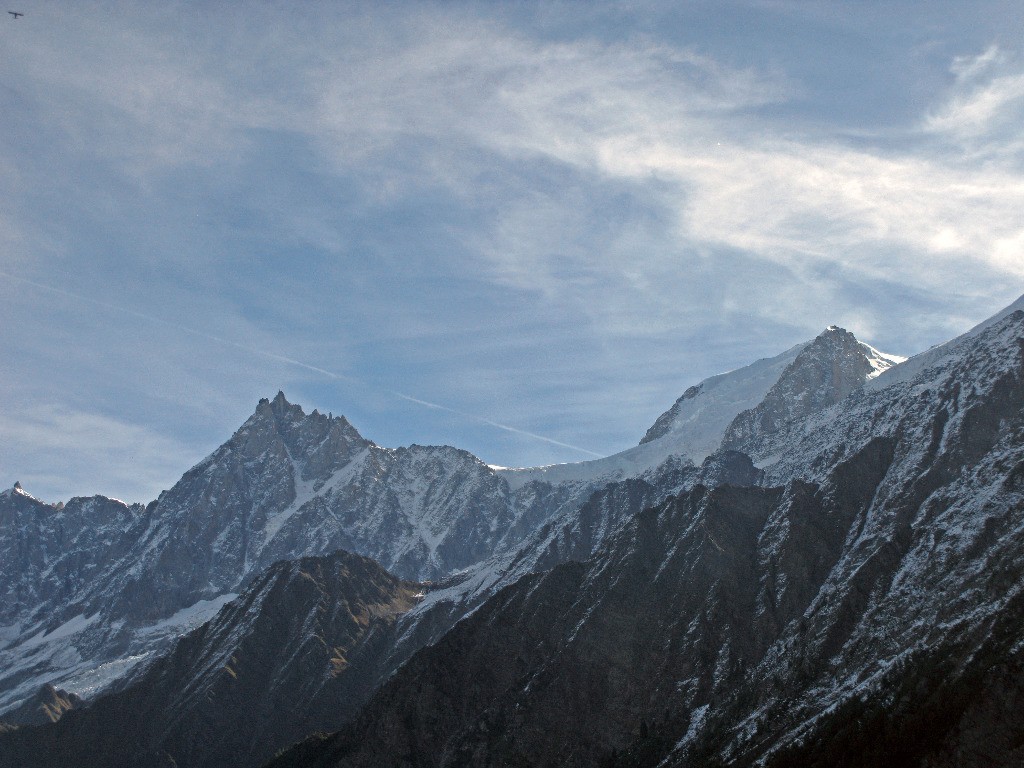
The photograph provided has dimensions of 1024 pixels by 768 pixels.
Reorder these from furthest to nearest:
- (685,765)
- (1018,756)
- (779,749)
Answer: (685,765) < (779,749) < (1018,756)

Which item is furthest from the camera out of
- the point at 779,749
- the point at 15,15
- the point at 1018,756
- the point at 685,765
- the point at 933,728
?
the point at 685,765

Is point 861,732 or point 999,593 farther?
point 999,593

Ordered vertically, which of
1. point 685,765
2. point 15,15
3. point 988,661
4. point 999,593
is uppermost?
point 15,15

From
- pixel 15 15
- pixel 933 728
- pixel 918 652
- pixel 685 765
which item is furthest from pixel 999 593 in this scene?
pixel 15 15

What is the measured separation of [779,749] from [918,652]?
26660mm

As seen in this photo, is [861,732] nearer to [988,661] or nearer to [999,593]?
[988,661]

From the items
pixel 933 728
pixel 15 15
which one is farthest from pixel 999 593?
pixel 15 15

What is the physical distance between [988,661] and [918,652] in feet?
52.9

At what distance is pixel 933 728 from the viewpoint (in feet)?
540

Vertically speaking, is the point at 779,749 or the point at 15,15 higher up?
the point at 15,15

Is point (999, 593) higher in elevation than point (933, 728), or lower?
higher

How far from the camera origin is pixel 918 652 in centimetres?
18388

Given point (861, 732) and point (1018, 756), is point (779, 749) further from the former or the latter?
point (1018, 756)

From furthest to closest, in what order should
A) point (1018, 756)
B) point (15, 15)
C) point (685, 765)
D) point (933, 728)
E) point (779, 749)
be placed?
point (685, 765), point (779, 749), point (933, 728), point (1018, 756), point (15, 15)
